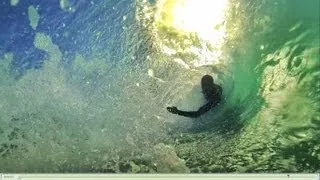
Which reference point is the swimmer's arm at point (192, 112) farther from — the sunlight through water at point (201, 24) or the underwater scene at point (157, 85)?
the sunlight through water at point (201, 24)

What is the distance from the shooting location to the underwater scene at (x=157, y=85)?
165 centimetres

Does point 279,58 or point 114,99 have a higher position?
point 279,58

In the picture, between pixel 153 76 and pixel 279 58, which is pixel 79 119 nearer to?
pixel 153 76

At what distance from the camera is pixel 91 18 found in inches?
65.2

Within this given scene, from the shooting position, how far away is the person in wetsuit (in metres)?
1.67

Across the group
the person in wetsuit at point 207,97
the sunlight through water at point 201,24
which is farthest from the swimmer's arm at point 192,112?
the sunlight through water at point 201,24

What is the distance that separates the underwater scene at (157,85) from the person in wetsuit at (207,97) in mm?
14

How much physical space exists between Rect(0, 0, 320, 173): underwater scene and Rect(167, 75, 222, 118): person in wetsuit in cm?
1

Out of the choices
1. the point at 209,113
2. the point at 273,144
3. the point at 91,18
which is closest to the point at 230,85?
the point at 209,113

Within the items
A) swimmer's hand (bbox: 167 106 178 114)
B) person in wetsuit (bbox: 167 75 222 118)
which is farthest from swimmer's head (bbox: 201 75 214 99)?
swimmer's hand (bbox: 167 106 178 114)

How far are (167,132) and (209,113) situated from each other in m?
0.15

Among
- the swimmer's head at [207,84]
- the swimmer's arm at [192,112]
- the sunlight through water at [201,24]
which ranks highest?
the sunlight through water at [201,24]

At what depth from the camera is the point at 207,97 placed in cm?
167

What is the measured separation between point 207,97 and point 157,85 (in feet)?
0.54
